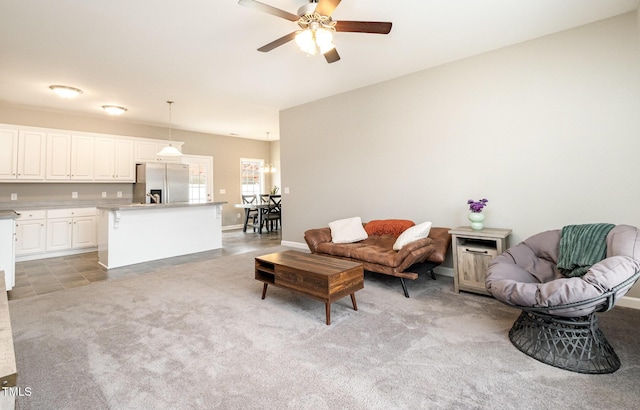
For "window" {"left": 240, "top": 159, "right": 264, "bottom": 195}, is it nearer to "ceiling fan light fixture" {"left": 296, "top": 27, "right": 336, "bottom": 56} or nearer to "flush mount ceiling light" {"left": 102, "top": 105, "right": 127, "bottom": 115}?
"flush mount ceiling light" {"left": 102, "top": 105, "right": 127, "bottom": 115}

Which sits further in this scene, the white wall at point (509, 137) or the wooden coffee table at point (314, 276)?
the white wall at point (509, 137)

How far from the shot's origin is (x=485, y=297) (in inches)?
122

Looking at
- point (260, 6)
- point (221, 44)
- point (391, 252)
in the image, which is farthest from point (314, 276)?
point (221, 44)

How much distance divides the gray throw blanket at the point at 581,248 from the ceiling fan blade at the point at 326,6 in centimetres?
263

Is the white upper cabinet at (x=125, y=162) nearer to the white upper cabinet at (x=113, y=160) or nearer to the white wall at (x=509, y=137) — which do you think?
the white upper cabinet at (x=113, y=160)

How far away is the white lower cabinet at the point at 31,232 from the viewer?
4.96m

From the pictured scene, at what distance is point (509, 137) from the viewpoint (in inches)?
133

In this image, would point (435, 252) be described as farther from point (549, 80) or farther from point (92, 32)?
point (92, 32)

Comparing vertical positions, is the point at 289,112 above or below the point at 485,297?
above

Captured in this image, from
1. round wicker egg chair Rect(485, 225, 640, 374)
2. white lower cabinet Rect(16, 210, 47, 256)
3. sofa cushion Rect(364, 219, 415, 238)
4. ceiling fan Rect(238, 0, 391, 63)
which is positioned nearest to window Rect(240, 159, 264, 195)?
white lower cabinet Rect(16, 210, 47, 256)

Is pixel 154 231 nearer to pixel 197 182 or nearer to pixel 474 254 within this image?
pixel 197 182

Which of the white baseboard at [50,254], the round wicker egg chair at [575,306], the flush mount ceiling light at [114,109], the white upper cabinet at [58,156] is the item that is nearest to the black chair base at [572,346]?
the round wicker egg chair at [575,306]

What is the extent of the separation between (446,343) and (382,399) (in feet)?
2.73

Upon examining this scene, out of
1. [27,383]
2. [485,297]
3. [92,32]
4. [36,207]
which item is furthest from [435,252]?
[36,207]
